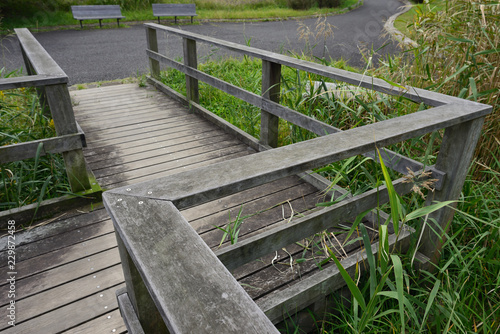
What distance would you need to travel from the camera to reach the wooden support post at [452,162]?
187cm

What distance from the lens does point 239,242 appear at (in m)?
1.59

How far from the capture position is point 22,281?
2.11 m

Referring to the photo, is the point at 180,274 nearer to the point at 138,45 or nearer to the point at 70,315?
the point at 70,315

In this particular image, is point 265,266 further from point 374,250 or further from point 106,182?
point 106,182

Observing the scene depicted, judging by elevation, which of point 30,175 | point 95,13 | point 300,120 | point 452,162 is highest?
point 452,162

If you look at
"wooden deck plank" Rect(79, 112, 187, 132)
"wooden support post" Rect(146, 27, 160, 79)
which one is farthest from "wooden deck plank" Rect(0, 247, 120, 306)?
"wooden support post" Rect(146, 27, 160, 79)

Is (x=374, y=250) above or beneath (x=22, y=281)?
above

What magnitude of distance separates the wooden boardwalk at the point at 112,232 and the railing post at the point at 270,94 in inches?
14.2

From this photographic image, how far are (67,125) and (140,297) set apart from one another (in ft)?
5.97

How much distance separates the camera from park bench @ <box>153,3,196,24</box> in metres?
13.2

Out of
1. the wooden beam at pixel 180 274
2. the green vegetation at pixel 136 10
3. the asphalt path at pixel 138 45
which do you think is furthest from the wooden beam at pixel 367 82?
the green vegetation at pixel 136 10

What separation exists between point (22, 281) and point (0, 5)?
13.1m

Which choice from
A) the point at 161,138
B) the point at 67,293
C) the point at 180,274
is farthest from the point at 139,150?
the point at 180,274

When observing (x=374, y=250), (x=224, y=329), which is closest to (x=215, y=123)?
(x=374, y=250)
